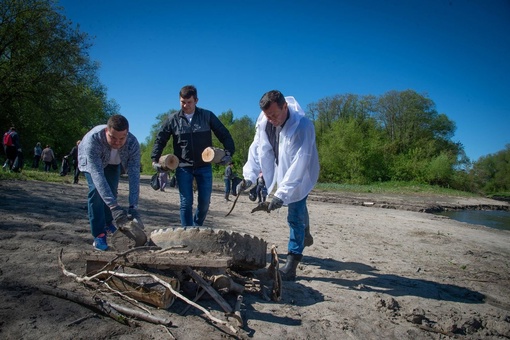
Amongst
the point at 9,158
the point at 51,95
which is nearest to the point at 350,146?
the point at 51,95

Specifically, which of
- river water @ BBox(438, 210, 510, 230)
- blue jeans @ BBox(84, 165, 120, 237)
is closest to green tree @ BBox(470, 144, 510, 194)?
river water @ BBox(438, 210, 510, 230)

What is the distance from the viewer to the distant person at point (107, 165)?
329cm

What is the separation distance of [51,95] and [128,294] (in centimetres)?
2268

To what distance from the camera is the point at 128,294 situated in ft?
8.11

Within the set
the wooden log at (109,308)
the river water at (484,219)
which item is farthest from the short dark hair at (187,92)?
the river water at (484,219)

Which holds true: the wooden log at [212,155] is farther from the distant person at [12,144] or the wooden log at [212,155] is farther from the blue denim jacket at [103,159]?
the distant person at [12,144]

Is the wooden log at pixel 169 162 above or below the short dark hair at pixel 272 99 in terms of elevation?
below

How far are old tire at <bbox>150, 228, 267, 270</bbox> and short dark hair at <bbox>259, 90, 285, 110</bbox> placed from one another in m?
1.42

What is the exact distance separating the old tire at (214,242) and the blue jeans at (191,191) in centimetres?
94

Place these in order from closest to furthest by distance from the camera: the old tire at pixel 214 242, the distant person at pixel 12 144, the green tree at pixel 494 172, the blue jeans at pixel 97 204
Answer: the old tire at pixel 214 242, the blue jeans at pixel 97 204, the distant person at pixel 12 144, the green tree at pixel 494 172

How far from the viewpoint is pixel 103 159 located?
366 centimetres

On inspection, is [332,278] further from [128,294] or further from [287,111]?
[128,294]

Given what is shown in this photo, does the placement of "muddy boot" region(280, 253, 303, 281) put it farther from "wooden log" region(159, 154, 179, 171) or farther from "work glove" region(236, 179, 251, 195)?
"wooden log" region(159, 154, 179, 171)

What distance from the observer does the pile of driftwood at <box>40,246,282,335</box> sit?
2275mm
